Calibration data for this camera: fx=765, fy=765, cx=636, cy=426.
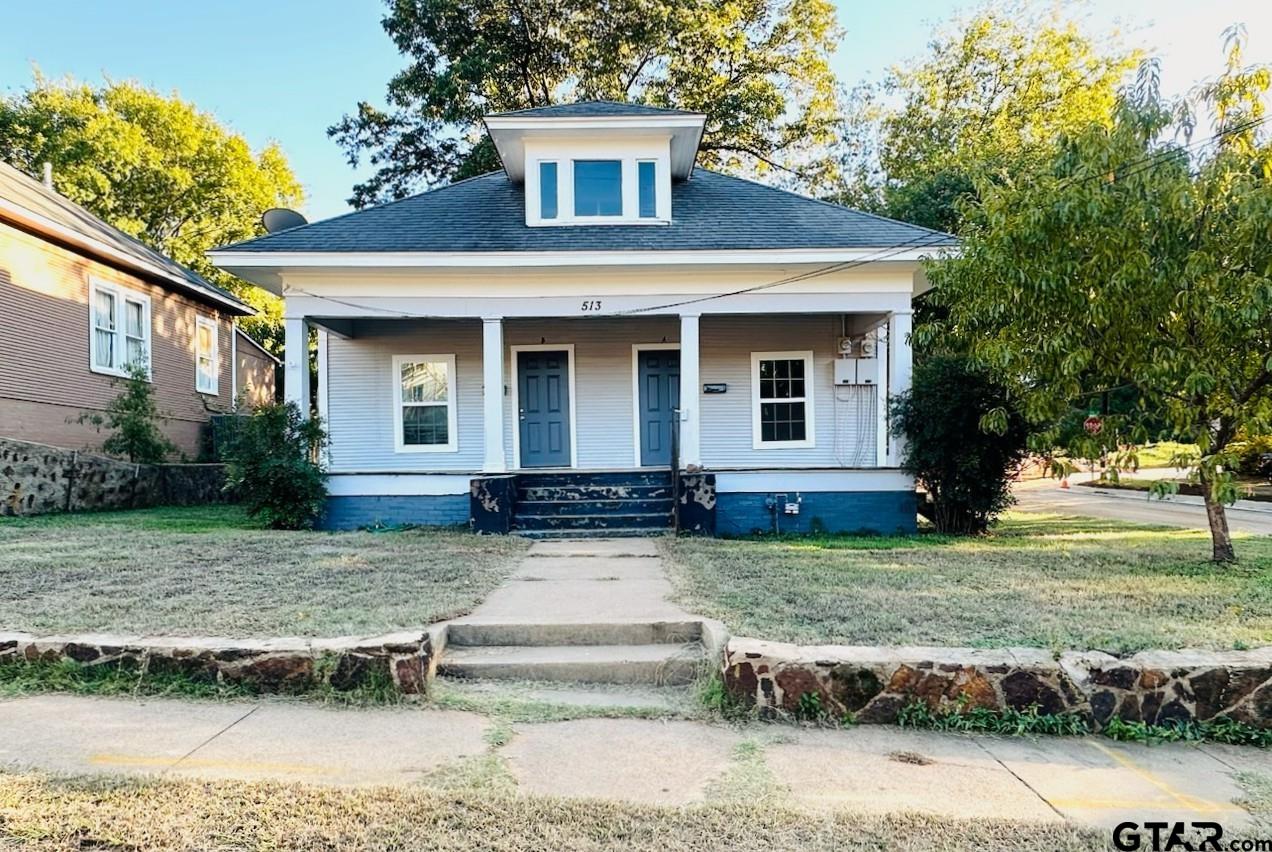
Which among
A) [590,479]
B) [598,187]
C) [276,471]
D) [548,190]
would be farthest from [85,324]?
[590,479]

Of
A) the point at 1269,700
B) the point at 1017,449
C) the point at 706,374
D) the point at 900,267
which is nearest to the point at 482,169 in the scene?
the point at 706,374

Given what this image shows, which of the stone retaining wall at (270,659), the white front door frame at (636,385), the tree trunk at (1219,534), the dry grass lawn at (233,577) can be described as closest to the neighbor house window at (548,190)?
the white front door frame at (636,385)

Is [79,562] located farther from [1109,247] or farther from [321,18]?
[321,18]

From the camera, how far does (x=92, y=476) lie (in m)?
11.8

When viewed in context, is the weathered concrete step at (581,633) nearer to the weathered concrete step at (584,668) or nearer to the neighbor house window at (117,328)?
the weathered concrete step at (584,668)

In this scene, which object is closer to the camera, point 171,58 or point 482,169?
point 482,169

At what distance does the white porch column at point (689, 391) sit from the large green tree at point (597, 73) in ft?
42.4

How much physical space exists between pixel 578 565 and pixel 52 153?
942 inches

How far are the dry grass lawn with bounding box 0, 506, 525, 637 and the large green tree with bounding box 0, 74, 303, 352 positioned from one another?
53.2 ft

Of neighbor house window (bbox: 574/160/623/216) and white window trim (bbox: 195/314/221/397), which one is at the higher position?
neighbor house window (bbox: 574/160/623/216)

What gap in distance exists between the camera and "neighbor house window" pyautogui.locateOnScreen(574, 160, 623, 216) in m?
11.6

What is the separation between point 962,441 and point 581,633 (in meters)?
6.49

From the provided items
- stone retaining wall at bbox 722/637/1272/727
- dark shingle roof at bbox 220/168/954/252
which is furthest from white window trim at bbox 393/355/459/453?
stone retaining wall at bbox 722/637/1272/727

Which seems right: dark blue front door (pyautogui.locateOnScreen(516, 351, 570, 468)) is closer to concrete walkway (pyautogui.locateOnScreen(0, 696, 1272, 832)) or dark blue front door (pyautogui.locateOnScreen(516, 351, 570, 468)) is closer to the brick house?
the brick house
